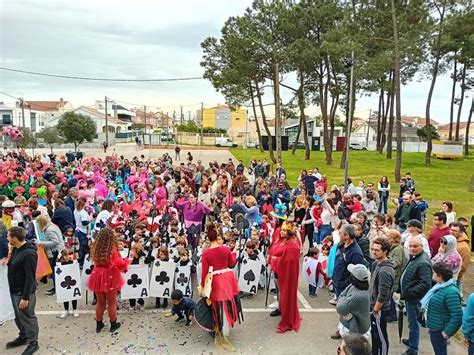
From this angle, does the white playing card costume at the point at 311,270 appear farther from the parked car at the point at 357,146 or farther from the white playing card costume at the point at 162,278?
the parked car at the point at 357,146

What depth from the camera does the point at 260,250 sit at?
7.68 metres

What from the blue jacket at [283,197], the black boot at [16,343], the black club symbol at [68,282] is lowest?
the black boot at [16,343]

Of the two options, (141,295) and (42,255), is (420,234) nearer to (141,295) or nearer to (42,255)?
(141,295)

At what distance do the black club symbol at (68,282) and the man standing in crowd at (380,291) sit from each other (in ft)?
15.3

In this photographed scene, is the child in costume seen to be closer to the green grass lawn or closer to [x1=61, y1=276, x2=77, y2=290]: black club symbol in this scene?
[x1=61, y1=276, x2=77, y2=290]: black club symbol

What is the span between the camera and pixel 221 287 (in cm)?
554

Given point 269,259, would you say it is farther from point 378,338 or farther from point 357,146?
point 357,146

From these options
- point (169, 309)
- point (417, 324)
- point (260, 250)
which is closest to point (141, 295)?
point (169, 309)

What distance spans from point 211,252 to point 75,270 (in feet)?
8.39

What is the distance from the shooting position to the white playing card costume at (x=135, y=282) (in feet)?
22.0

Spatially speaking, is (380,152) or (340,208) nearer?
(340,208)

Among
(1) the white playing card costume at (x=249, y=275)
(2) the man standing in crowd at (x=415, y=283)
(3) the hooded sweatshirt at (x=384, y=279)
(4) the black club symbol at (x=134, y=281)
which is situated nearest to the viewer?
(3) the hooded sweatshirt at (x=384, y=279)

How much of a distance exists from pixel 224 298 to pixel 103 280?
5.80 ft

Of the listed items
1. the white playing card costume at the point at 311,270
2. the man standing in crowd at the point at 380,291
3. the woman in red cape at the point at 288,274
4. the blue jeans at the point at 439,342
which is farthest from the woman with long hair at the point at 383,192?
the blue jeans at the point at 439,342
